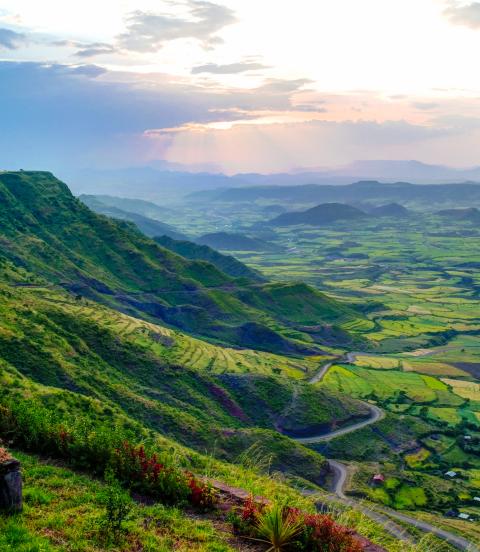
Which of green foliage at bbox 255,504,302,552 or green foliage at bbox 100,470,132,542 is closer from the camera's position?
green foliage at bbox 100,470,132,542

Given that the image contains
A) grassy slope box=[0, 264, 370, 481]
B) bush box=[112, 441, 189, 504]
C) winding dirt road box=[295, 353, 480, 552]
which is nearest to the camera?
bush box=[112, 441, 189, 504]

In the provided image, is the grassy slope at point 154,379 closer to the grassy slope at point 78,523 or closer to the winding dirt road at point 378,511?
the winding dirt road at point 378,511

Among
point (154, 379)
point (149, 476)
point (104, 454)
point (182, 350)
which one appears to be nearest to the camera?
point (149, 476)

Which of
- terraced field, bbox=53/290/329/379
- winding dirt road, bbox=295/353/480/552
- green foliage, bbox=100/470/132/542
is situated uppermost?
green foliage, bbox=100/470/132/542

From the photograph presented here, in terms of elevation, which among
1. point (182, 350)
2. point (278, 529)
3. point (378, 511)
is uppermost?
point (278, 529)

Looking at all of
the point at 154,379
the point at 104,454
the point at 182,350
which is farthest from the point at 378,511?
the point at 182,350

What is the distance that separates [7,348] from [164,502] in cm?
5770

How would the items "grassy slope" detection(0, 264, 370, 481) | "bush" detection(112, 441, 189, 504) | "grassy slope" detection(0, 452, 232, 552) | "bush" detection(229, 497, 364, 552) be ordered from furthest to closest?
"grassy slope" detection(0, 264, 370, 481) < "bush" detection(112, 441, 189, 504) < "bush" detection(229, 497, 364, 552) < "grassy slope" detection(0, 452, 232, 552)

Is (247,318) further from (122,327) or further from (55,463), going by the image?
(55,463)

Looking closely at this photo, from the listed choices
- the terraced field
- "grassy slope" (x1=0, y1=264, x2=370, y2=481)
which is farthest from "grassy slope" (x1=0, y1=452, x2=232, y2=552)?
the terraced field

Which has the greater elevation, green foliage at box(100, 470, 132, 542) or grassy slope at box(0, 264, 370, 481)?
green foliage at box(100, 470, 132, 542)

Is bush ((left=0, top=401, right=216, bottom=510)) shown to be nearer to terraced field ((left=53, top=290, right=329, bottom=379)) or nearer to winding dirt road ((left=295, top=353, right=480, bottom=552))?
winding dirt road ((left=295, top=353, right=480, bottom=552))

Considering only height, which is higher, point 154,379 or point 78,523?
point 78,523

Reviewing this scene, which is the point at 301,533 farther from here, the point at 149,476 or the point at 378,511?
Answer: the point at 378,511
